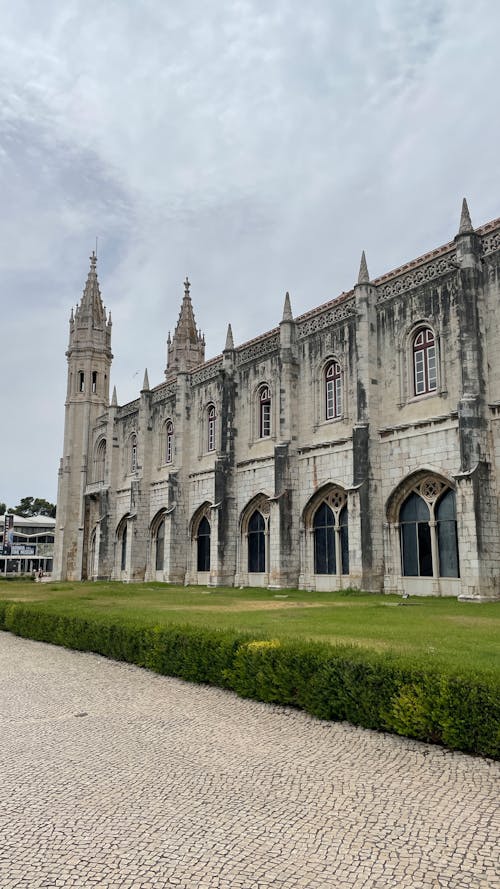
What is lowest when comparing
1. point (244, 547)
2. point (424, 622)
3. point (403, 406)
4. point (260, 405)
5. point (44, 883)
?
point (44, 883)

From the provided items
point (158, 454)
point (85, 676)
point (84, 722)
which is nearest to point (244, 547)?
point (158, 454)

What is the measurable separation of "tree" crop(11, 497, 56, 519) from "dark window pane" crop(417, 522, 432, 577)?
281 ft

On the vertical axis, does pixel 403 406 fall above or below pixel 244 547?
above

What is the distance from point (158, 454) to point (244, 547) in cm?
1020

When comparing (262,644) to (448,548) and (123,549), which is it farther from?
(123,549)

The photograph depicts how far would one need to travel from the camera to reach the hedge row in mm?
5984

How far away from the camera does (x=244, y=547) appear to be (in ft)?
93.1

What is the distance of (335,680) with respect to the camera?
24.1 ft

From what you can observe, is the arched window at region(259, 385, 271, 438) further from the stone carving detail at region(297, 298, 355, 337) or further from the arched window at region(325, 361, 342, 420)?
the arched window at region(325, 361, 342, 420)

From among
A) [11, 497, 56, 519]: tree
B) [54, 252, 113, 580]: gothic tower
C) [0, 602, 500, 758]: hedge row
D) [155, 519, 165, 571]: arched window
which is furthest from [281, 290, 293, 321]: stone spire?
[11, 497, 56, 519]: tree

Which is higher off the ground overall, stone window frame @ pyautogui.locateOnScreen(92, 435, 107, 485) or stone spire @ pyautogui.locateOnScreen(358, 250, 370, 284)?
stone spire @ pyautogui.locateOnScreen(358, 250, 370, 284)

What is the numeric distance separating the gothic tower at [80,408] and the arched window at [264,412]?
20325mm

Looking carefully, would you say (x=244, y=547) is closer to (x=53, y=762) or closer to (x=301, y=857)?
(x=53, y=762)

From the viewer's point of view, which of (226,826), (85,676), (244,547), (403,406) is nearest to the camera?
(226,826)
